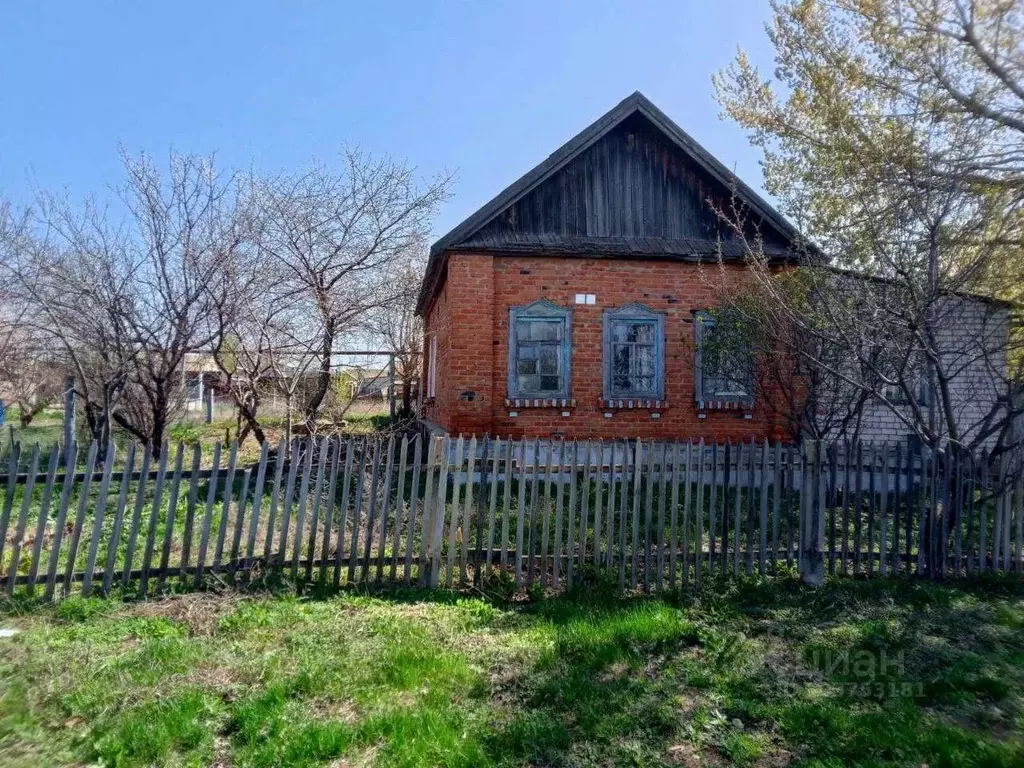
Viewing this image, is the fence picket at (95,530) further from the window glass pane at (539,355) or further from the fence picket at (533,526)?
the window glass pane at (539,355)

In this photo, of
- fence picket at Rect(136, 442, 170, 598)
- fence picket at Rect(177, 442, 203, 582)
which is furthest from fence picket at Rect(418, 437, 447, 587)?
fence picket at Rect(136, 442, 170, 598)

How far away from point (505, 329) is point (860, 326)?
17.4 feet

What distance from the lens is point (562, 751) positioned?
10.2ft

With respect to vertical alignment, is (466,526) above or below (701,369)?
below

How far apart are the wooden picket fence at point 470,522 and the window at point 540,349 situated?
400 centimetres

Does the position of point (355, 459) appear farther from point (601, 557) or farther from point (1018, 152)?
point (1018, 152)

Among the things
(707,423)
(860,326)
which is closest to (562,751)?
(860,326)

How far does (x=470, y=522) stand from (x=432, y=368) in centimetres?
1023

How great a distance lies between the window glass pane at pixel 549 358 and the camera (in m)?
10.2

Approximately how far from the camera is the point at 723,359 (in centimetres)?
963

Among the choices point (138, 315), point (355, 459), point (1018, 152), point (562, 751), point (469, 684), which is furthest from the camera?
point (138, 315)

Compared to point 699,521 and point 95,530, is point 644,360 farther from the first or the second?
point 95,530

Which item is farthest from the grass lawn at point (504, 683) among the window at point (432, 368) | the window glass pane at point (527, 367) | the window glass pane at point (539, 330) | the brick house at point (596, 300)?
the window at point (432, 368)

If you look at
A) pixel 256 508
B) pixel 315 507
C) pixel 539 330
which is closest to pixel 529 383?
pixel 539 330
